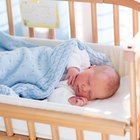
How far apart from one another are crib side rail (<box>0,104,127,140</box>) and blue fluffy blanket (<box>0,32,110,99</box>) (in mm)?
176

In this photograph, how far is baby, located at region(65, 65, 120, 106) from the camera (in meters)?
1.31

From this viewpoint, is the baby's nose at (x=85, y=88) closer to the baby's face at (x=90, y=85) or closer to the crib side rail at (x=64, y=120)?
the baby's face at (x=90, y=85)

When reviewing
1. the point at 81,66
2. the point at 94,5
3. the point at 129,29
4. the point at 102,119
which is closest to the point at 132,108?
the point at 102,119

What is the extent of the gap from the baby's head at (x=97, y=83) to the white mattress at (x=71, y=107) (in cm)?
3

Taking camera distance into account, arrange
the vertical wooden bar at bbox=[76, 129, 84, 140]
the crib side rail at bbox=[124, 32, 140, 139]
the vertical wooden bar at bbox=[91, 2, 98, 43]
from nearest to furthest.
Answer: the crib side rail at bbox=[124, 32, 140, 139] → the vertical wooden bar at bbox=[76, 129, 84, 140] → the vertical wooden bar at bbox=[91, 2, 98, 43]

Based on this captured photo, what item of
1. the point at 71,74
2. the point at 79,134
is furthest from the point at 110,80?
the point at 79,134

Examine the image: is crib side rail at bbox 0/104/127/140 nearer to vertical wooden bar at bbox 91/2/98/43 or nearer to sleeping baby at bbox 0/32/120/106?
sleeping baby at bbox 0/32/120/106

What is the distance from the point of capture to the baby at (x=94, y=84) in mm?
1308

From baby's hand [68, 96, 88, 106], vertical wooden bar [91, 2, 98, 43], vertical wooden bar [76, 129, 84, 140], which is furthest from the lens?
vertical wooden bar [91, 2, 98, 43]

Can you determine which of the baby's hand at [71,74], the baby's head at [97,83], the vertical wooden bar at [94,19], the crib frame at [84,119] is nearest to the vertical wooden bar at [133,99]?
the crib frame at [84,119]

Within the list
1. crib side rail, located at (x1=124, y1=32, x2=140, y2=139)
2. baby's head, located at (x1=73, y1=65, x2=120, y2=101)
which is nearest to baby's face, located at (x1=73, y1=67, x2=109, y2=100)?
baby's head, located at (x1=73, y1=65, x2=120, y2=101)

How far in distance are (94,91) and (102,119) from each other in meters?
0.26

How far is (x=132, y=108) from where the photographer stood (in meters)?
→ 1.06

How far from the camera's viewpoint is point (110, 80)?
131 cm
